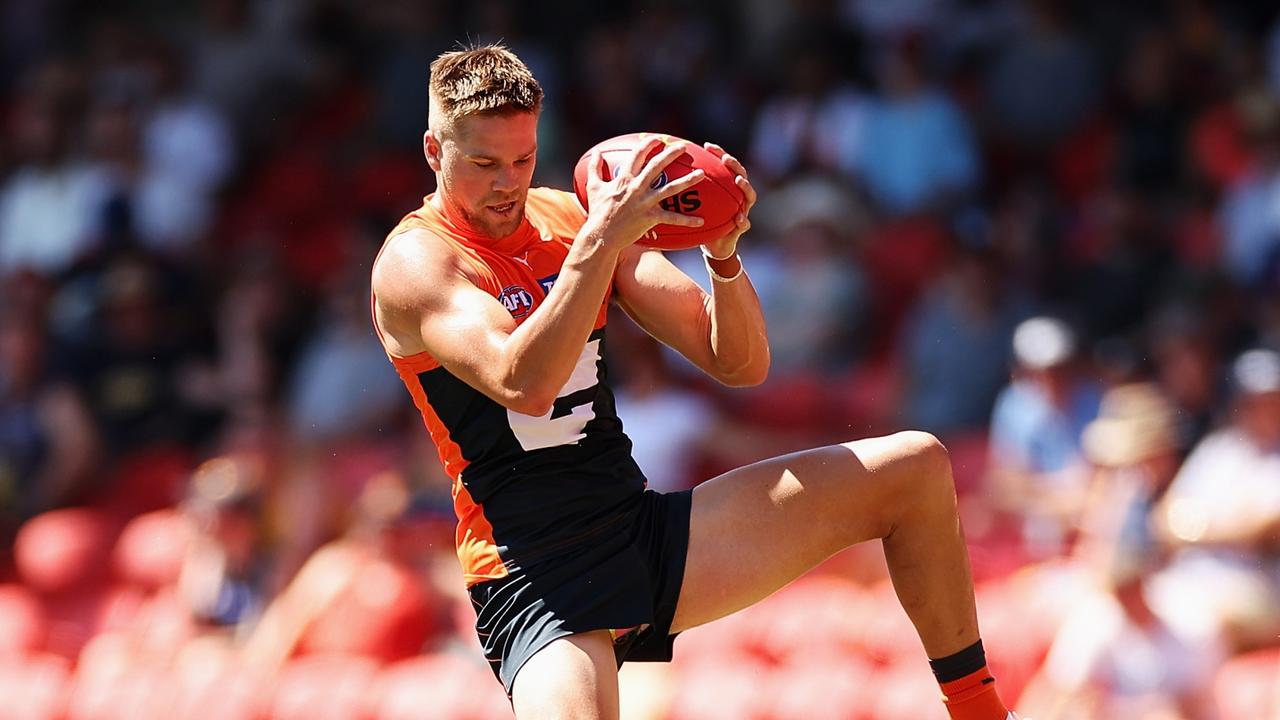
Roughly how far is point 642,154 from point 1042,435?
3.85 m

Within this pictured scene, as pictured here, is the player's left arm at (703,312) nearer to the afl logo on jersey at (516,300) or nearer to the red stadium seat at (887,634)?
the afl logo on jersey at (516,300)

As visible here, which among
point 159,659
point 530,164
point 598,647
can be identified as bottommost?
point 159,659

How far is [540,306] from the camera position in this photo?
12.4 ft

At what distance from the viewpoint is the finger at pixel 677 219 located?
12.3 feet

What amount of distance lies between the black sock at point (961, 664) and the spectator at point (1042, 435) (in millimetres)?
3041

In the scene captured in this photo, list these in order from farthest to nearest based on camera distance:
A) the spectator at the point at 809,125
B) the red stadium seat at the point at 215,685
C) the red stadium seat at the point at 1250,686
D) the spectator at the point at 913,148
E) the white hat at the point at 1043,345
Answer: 1. the spectator at the point at 809,125
2. the spectator at the point at 913,148
3. the red stadium seat at the point at 215,685
4. the white hat at the point at 1043,345
5. the red stadium seat at the point at 1250,686

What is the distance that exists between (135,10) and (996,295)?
7635 mm

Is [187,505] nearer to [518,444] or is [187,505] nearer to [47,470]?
[47,470]

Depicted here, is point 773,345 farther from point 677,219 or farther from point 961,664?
point 677,219

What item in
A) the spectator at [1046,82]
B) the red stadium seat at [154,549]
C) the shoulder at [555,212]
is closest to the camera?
the shoulder at [555,212]

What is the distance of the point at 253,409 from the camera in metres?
9.20

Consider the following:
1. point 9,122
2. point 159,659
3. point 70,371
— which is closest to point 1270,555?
point 159,659

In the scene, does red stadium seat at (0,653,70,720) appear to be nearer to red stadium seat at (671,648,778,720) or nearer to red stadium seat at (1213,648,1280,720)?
red stadium seat at (671,648,778,720)

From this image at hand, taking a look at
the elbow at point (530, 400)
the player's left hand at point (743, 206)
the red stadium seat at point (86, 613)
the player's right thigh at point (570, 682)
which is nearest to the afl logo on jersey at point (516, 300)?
the elbow at point (530, 400)
